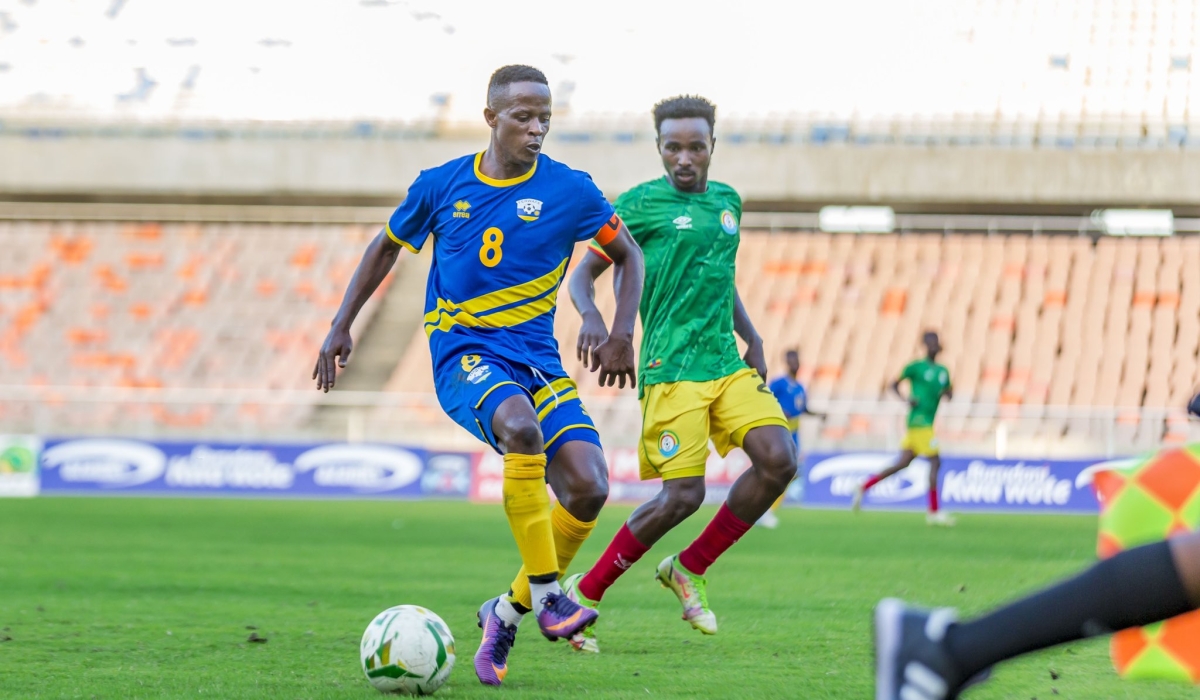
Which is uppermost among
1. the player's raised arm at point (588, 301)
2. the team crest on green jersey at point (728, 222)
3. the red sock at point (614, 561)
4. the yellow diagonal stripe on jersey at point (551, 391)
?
the team crest on green jersey at point (728, 222)

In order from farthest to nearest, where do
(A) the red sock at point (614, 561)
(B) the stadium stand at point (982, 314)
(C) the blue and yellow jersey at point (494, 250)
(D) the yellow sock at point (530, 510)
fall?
(B) the stadium stand at point (982, 314) → (A) the red sock at point (614, 561) → (C) the blue and yellow jersey at point (494, 250) → (D) the yellow sock at point (530, 510)

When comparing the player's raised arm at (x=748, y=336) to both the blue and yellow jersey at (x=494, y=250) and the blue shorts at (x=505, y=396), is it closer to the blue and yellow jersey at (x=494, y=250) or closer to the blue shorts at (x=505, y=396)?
the blue and yellow jersey at (x=494, y=250)

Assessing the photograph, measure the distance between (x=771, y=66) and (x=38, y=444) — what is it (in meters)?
18.2

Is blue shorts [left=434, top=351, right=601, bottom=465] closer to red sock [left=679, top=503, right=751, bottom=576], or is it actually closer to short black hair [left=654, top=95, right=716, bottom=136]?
red sock [left=679, top=503, right=751, bottom=576]

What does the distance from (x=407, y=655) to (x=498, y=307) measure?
4.34 ft

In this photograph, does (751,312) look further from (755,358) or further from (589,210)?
(589,210)

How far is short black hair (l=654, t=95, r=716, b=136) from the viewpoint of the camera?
6.77 metres

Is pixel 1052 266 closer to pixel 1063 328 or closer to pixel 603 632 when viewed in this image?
pixel 1063 328

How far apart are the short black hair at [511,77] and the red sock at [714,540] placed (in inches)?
83.8

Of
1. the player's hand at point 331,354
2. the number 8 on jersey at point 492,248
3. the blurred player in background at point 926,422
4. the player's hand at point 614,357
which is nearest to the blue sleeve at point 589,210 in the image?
the number 8 on jersey at point 492,248

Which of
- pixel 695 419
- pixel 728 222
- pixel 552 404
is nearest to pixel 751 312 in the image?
pixel 728 222

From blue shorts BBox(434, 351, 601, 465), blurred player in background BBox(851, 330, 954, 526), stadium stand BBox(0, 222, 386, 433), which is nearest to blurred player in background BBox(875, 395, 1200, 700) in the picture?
blue shorts BBox(434, 351, 601, 465)

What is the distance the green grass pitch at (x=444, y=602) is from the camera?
5285 millimetres

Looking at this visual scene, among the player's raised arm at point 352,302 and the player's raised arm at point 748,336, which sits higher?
the player's raised arm at point 352,302
